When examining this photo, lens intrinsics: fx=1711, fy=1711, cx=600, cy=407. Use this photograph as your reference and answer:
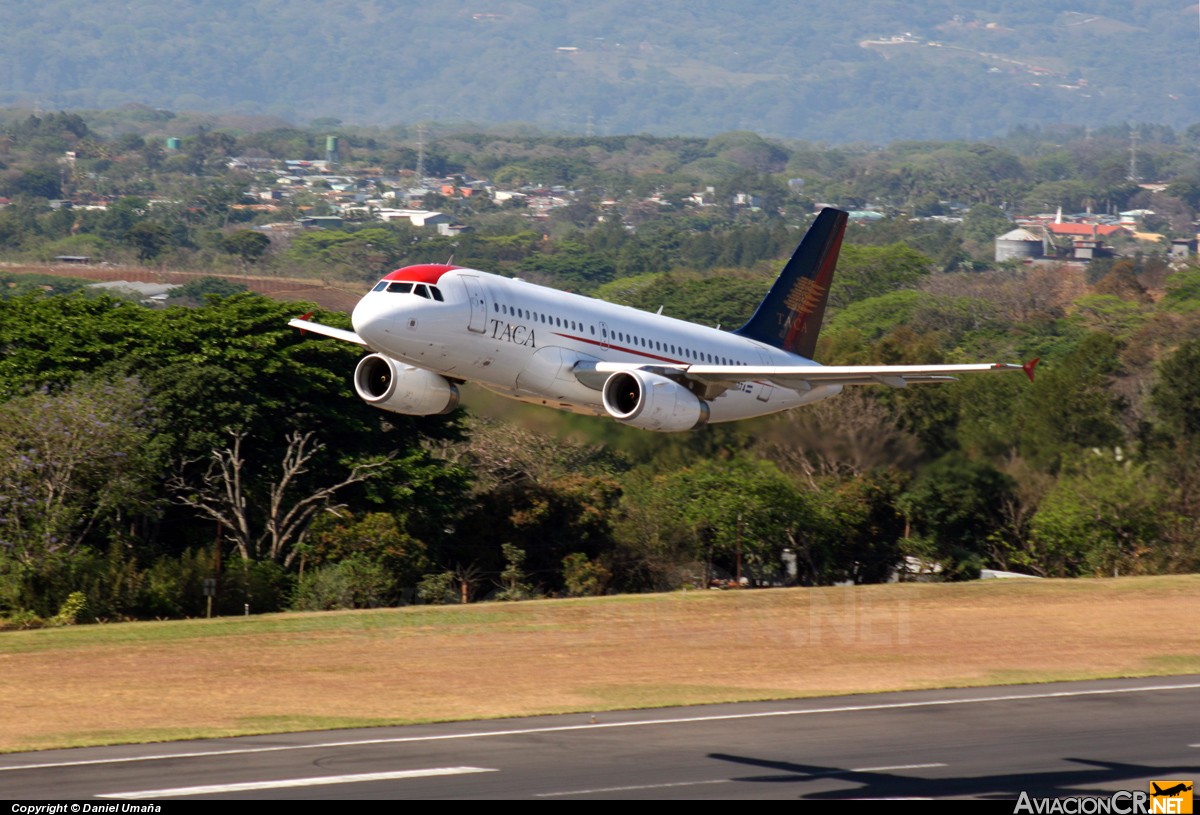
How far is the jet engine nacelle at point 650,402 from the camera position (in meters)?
42.0

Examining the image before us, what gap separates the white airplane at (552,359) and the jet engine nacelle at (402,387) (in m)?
0.03

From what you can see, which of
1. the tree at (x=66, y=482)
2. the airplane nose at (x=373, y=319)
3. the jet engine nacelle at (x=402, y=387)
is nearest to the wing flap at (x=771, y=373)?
the jet engine nacelle at (x=402, y=387)

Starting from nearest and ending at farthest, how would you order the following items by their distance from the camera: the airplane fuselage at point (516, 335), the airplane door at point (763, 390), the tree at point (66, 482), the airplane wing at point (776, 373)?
1. the airplane fuselage at point (516, 335)
2. the airplane wing at point (776, 373)
3. the tree at point (66, 482)
4. the airplane door at point (763, 390)

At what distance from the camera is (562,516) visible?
54.9m

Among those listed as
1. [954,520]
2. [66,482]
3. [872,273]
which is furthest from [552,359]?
[872,273]

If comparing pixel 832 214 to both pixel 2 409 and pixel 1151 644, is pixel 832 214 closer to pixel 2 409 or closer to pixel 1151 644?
pixel 1151 644

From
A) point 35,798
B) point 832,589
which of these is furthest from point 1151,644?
point 35,798

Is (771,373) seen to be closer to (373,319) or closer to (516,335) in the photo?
(516,335)

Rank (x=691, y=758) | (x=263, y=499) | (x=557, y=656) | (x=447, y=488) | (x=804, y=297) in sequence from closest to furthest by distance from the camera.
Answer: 1. (x=691, y=758)
2. (x=557, y=656)
3. (x=263, y=499)
4. (x=804, y=297)
5. (x=447, y=488)

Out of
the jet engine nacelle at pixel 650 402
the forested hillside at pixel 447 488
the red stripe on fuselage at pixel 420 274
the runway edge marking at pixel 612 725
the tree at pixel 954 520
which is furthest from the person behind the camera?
the tree at pixel 954 520

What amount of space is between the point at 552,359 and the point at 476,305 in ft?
8.89

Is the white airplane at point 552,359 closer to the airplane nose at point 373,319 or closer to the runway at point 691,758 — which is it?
the airplane nose at point 373,319

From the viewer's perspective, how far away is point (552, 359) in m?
41.8

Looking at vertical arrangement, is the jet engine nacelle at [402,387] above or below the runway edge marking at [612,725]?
above
